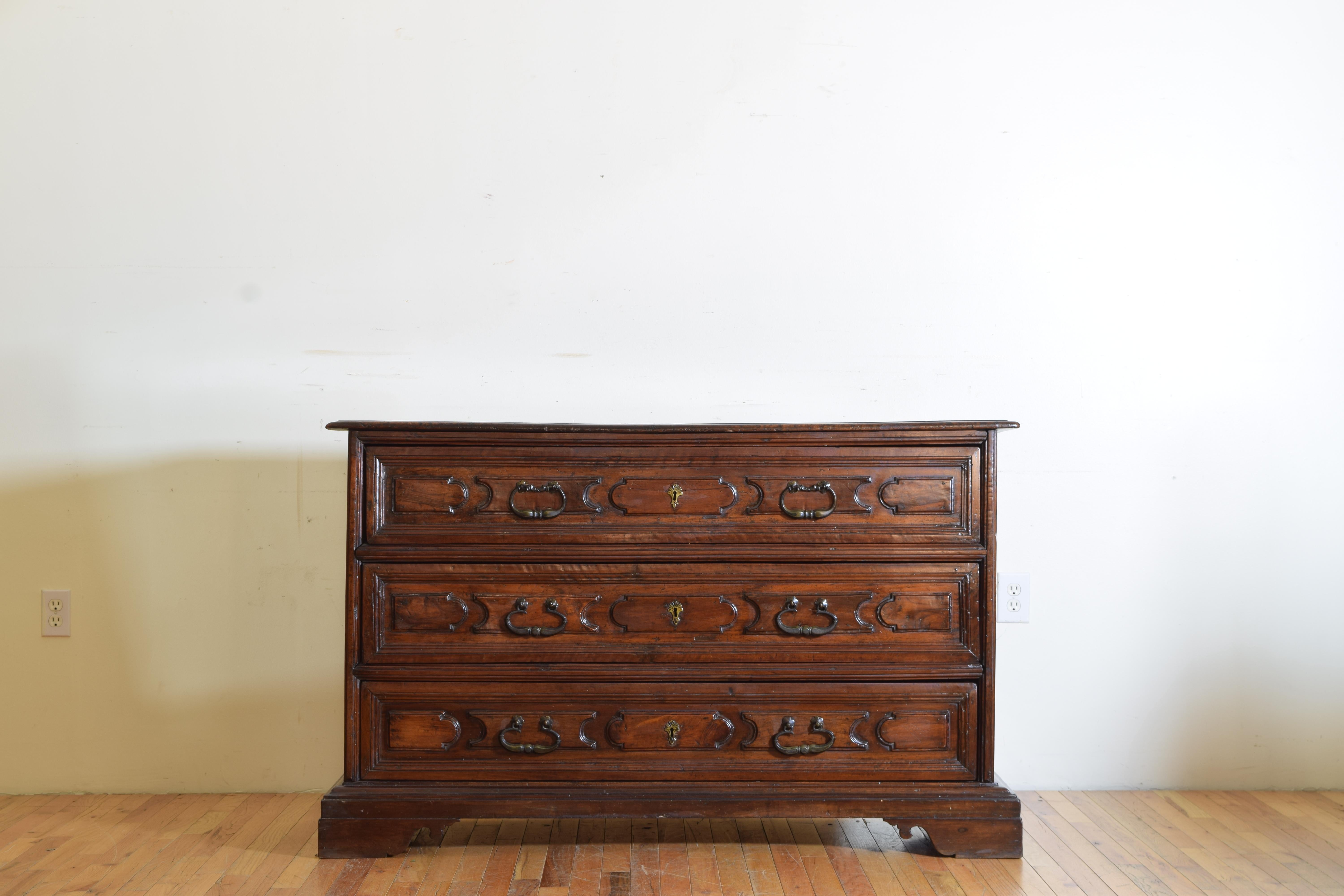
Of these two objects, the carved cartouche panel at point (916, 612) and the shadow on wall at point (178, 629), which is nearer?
the carved cartouche panel at point (916, 612)

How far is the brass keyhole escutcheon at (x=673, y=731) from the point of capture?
174 centimetres

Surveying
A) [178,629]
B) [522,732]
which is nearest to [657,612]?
[522,732]

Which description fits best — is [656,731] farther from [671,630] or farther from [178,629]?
[178,629]

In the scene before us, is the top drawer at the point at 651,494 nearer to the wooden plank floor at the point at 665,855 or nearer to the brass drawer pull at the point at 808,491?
the brass drawer pull at the point at 808,491

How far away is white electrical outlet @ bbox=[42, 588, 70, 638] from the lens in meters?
2.13

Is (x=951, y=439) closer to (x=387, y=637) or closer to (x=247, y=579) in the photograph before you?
(x=387, y=637)

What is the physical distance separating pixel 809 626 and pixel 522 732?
0.58 meters

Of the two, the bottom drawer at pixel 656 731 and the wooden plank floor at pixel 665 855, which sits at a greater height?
the bottom drawer at pixel 656 731

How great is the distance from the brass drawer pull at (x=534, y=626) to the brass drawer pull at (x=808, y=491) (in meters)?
0.46

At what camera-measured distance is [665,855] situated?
5.87 feet

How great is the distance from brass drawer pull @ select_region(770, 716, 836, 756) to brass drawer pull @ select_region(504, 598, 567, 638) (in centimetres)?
45

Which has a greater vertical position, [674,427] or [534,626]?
[674,427]

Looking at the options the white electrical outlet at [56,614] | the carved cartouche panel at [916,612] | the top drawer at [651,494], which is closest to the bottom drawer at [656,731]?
the carved cartouche panel at [916,612]

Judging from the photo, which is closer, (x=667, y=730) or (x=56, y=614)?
Answer: (x=667, y=730)
